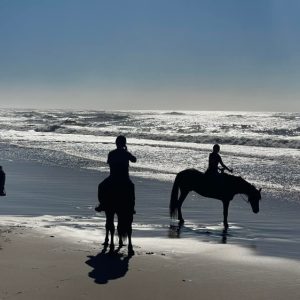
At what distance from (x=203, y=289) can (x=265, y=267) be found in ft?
5.36

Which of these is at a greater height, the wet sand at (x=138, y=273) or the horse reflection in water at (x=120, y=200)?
the horse reflection in water at (x=120, y=200)

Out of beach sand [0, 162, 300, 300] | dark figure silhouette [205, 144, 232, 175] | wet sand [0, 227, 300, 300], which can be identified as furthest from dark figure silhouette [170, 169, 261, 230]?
wet sand [0, 227, 300, 300]

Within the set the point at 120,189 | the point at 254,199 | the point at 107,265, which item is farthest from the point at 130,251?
the point at 254,199

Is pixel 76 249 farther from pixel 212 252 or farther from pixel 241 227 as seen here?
pixel 241 227

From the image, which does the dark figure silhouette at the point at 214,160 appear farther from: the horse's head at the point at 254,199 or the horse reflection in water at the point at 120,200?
the horse reflection in water at the point at 120,200

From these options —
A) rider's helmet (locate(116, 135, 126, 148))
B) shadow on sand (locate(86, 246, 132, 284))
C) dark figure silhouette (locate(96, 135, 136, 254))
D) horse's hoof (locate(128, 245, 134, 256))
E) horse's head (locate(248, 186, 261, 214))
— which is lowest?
shadow on sand (locate(86, 246, 132, 284))

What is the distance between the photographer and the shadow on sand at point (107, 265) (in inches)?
317

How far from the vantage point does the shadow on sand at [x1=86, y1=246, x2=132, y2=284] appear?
8047 mm

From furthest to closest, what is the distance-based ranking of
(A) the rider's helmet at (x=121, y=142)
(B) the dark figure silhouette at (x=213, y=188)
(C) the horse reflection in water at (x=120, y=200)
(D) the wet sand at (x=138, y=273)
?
(B) the dark figure silhouette at (x=213, y=188) → (A) the rider's helmet at (x=121, y=142) → (C) the horse reflection in water at (x=120, y=200) → (D) the wet sand at (x=138, y=273)

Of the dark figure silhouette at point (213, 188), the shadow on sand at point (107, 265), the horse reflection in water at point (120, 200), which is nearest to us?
the shadow on sand at point (107, 265)

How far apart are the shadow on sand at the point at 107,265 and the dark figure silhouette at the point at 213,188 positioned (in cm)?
406

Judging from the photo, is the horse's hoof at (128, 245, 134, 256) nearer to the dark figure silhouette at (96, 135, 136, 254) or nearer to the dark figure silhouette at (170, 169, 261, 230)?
the dark figure silhouette at (96, 135, 136, 254)

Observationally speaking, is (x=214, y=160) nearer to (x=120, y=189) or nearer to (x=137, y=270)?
(x=120, y=189)

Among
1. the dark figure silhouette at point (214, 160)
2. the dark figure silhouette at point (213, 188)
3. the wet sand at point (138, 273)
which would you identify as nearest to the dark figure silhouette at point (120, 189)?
the wet sand at point (138, 273)
